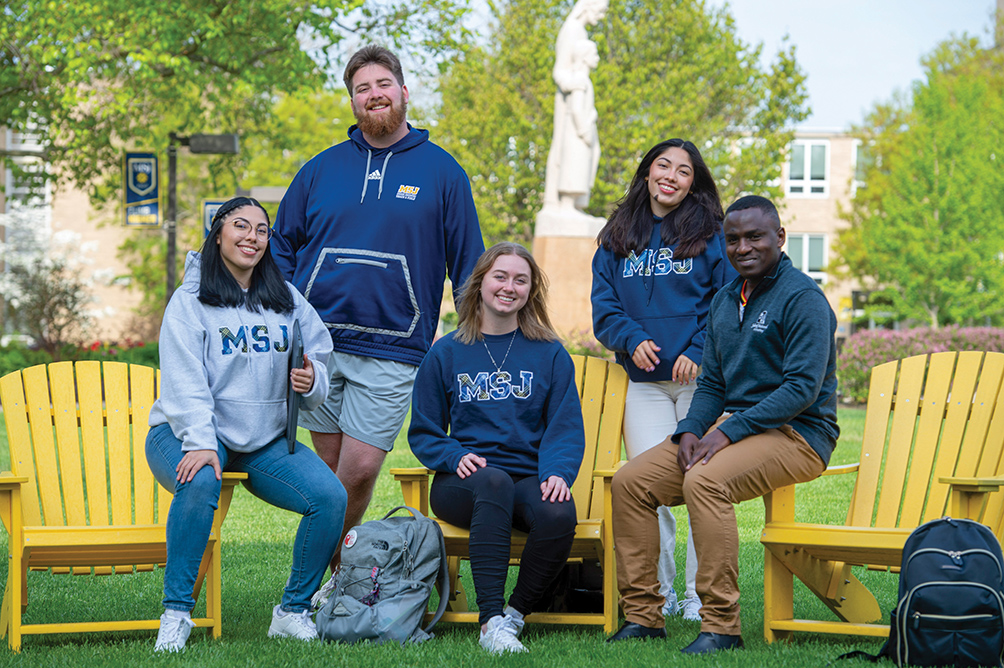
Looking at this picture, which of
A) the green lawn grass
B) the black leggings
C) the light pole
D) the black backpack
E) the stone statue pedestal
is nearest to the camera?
the black backpack

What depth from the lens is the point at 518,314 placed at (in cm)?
501

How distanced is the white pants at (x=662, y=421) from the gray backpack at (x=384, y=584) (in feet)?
3.77

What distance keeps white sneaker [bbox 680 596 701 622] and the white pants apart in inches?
1.1

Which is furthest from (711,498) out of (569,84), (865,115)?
(865,115)

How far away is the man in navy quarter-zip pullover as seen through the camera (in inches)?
171

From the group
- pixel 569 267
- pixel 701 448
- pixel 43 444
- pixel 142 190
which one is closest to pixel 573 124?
A: pixel 569 267

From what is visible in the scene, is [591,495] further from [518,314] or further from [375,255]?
[375,255]

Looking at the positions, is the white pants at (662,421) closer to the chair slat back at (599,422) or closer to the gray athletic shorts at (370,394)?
the chair slat back at (599,422)

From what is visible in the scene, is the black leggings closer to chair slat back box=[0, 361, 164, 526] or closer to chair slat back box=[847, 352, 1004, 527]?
chair slat back box=[847, 352, 1004, 527]

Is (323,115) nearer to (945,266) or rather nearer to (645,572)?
(945,266)

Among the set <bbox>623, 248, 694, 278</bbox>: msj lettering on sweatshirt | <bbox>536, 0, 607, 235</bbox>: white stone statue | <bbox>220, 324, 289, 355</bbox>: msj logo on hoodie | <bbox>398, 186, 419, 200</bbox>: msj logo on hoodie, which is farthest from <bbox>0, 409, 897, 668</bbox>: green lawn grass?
<bbox>536, 0, 607, 235</bbox>: white stone statue

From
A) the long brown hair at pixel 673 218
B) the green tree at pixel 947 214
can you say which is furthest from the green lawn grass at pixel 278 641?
the green tree at pixel 947 214

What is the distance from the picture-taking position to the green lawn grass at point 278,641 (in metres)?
4.17

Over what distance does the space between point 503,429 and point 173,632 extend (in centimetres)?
158
